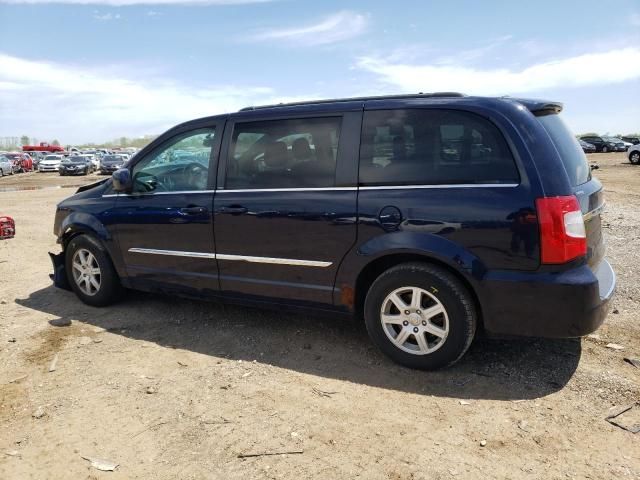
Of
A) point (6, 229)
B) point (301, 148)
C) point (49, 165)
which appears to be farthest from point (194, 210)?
point (49, 165)

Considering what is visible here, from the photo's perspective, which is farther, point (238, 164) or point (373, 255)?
point (238, 164)

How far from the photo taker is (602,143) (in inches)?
1988

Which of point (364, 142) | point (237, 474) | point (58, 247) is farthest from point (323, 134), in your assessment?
point (58, 247)

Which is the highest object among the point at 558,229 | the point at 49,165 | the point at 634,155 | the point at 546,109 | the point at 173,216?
the point at 634,155

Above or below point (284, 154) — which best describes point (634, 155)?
above

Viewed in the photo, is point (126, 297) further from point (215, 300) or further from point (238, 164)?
point (238, 164)

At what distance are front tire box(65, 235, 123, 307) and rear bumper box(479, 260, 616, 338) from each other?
11.7 feet

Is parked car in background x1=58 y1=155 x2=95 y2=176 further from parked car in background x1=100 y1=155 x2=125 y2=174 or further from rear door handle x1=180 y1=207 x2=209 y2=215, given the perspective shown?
rear door handle x1=180 y1=207 x2=209 y2=215

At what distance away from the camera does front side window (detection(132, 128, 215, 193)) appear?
4.32 m

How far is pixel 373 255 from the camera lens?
3477mm

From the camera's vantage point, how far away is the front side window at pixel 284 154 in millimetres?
3738

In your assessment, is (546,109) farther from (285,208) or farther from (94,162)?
(94,162)

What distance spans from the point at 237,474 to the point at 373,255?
5.36ft

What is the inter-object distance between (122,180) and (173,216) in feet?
2.23
